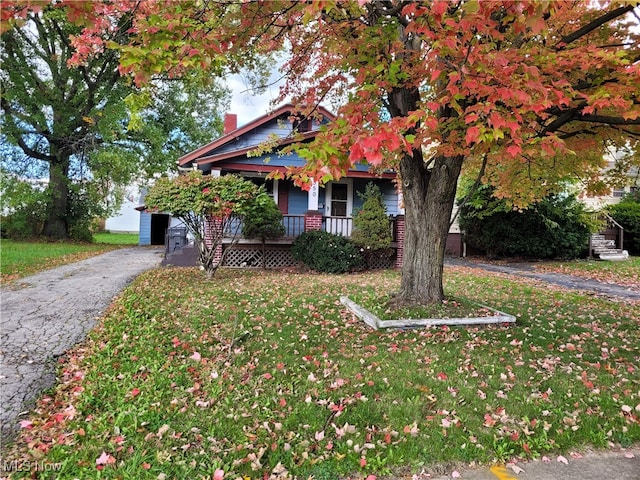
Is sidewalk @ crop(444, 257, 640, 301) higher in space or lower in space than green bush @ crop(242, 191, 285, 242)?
lower

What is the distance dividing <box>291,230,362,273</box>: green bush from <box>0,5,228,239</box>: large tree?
1004 cm

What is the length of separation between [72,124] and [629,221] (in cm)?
2679

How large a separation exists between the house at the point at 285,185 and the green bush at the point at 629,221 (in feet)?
36.4

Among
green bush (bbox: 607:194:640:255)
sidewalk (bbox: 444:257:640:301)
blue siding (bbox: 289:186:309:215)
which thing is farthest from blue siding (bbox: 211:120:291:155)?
green bush (bbox: 607:194:640:255)

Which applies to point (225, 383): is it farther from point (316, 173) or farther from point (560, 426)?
point (560, 426)

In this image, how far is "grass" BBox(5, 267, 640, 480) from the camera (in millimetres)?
2576

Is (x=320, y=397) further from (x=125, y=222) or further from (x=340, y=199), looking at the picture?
(x=125, y=222)

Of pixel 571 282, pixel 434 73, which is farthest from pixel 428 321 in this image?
pixel 571 282

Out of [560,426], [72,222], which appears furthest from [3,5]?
[72,222]

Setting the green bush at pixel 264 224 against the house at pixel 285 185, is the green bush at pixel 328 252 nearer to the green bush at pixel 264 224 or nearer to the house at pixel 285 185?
the house at pixel 285 185

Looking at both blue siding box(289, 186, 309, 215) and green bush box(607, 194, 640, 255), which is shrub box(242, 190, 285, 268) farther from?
green bush box(607, 194, 640, 255)

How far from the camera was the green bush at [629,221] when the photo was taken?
17.5 m

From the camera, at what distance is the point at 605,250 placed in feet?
53.6

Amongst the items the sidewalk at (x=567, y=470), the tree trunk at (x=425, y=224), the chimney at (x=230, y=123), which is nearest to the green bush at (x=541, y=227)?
the tree trunk at (x=425, y=224)
